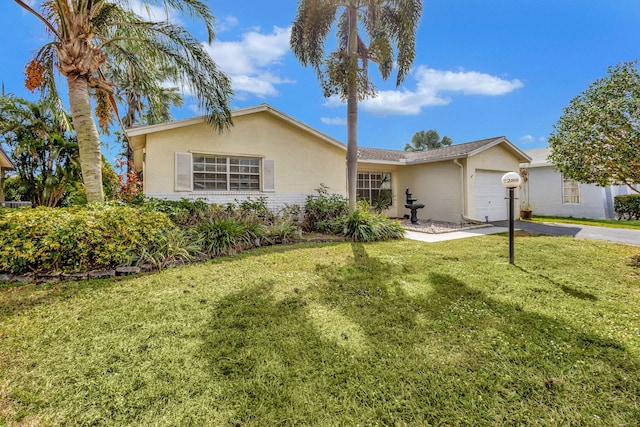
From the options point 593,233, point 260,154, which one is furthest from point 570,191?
point 260,154

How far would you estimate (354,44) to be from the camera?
9.70 meters

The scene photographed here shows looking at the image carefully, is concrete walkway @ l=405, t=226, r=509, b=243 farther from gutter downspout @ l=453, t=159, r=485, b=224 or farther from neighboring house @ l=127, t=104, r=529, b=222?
neighboring house @ l=127, t=104, r=529, b=222

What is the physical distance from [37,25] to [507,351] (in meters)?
13.0

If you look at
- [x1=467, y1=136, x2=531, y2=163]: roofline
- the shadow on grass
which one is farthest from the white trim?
[x1=467, y1=136, x2=531, y2=163]: roofline

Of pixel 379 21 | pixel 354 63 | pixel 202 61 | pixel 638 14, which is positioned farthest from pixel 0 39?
pixel 638 14

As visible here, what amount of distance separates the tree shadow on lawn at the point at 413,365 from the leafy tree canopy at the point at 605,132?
6.09 metres

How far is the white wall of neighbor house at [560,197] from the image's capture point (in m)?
14.9

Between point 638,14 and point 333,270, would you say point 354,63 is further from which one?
point 638,14

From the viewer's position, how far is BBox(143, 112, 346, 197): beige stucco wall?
915cm

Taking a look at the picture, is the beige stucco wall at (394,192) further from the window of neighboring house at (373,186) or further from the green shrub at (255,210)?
the green shrub at (255,210)

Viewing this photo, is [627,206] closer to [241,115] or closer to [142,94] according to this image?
[241,115]

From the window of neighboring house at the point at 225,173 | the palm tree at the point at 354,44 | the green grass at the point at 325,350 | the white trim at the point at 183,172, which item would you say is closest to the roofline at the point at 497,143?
the palm tree at the point at 354,44

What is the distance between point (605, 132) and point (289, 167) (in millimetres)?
9376

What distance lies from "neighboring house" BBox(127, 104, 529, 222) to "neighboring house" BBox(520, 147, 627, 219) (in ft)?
11.5
